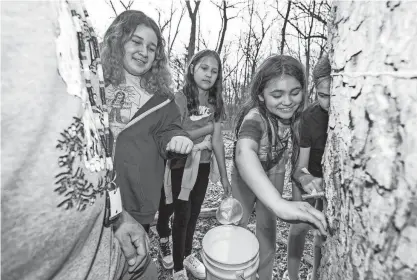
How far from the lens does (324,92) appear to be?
201 centimetres

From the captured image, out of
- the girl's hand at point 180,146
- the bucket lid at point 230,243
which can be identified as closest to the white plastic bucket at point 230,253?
the bucket lid at point 230,243

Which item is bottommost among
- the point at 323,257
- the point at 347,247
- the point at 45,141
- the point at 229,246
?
the point at 229,246

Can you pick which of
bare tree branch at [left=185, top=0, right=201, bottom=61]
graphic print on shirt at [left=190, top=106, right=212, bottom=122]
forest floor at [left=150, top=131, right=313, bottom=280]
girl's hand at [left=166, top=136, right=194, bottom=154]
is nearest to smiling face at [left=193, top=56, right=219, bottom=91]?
graphic print on shirt at [left=190, top=106, right=212, bottom=122]

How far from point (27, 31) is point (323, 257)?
43.8 inches

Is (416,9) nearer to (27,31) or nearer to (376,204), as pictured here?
(376,204)

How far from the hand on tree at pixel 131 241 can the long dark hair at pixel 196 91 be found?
6.01 ft

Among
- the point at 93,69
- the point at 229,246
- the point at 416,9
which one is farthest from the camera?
the point at 229,246

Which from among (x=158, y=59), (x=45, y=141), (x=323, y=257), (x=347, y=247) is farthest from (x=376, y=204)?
(x=158, y=59)

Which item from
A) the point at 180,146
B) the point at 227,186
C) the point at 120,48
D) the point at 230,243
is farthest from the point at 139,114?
the point at 227,186

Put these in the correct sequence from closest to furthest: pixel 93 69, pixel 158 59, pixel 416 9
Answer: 1. pixel 416 9
2. pixel 93 69
3. pixel 158 59

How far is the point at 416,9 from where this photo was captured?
0.45 metres

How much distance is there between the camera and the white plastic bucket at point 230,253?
999 millimetres

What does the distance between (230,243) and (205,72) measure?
6.65 feet

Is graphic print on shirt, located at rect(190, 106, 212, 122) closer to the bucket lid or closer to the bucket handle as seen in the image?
the bucket lid
